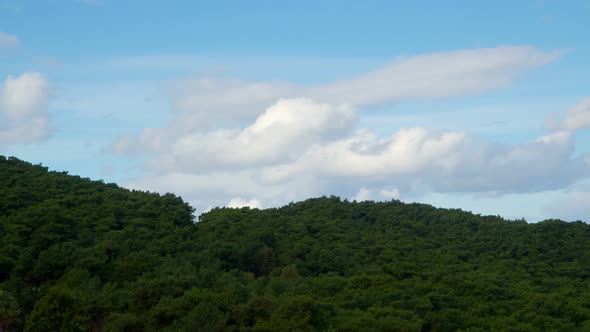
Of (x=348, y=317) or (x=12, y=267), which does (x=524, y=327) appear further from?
(x=12, y=267)

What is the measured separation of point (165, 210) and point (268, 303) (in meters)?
26.6

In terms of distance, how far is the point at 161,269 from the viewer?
41438mm

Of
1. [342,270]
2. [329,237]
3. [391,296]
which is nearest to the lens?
[391,296]

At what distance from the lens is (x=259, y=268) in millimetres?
50281

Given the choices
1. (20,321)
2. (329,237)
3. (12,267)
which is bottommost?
(20,321)

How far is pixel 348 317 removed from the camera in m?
36.1

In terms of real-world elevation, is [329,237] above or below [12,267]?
above

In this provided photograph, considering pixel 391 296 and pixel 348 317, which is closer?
pixel 348 317

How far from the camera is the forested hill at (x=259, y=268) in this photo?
34844mm

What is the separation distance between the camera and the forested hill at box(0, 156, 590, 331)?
1372 inches

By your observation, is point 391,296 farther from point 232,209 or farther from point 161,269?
point 232,209

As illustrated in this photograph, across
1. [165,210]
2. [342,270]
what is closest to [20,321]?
[342,270]

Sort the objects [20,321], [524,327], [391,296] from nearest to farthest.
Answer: [20,321]
[524,327]
[391,296]

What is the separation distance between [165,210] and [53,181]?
10158mm
